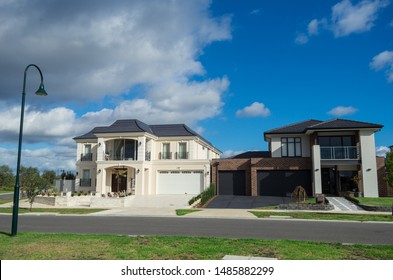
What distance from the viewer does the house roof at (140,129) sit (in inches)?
1409

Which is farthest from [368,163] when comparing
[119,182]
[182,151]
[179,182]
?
[119,182]

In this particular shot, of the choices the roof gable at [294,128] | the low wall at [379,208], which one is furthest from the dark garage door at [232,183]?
the low wall at [379,208]

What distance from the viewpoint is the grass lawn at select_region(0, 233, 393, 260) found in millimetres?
8156

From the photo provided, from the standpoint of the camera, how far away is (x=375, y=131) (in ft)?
102

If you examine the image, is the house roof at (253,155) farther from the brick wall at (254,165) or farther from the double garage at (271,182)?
the double garage at (271,182)

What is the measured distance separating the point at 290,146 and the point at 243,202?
8505mm

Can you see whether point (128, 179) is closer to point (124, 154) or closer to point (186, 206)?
point (124, 154)

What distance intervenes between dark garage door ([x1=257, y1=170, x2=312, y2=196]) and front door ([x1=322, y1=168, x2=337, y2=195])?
1412mm

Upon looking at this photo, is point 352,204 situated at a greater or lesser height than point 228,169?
lesser

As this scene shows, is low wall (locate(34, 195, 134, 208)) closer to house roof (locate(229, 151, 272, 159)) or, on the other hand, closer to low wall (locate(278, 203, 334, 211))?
low wall (locate(278, 203, 334, 211))

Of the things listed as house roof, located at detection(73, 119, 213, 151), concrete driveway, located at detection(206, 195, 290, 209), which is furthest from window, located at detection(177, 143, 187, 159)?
concrete driveway, located at detection(206, 195, 290, 209)
